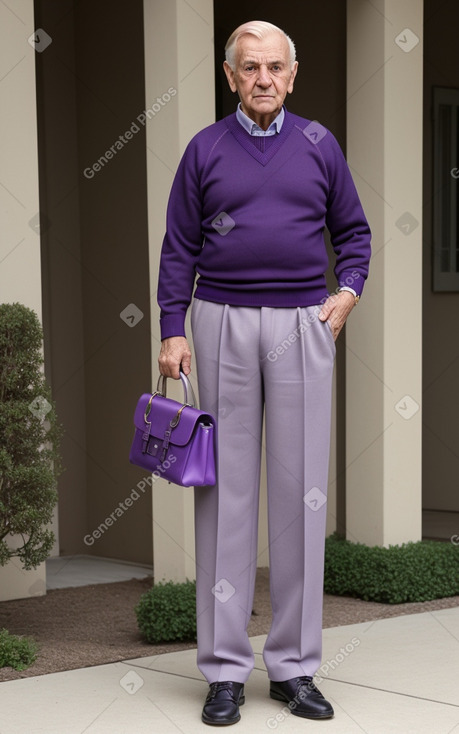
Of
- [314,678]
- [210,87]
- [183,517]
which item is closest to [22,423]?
[183,517]

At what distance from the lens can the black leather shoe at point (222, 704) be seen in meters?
3.72

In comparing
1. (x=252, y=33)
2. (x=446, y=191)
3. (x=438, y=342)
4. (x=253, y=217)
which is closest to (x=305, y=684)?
(x=253, y=217)

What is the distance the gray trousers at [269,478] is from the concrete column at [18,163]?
61.7 inches

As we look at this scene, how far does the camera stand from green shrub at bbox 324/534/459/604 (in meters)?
5.90

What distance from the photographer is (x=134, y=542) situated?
738cm

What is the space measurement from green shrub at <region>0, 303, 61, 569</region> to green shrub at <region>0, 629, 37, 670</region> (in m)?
0.34

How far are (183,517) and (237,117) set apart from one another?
85.2 inches

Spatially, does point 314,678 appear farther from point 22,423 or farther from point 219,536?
point 22,423

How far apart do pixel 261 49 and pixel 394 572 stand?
306 centimetres

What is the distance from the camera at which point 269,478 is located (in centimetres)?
390

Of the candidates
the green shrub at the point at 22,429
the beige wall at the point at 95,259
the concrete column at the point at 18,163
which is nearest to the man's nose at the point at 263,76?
the green shrub at the point at 22,429

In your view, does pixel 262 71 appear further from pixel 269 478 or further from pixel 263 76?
pixel 269 478

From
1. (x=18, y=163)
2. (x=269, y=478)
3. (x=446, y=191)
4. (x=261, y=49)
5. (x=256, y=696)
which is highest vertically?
(x=446, y=191)

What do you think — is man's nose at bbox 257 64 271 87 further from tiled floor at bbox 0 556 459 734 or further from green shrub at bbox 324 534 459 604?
green shrub at bbox 324 534 459 604
